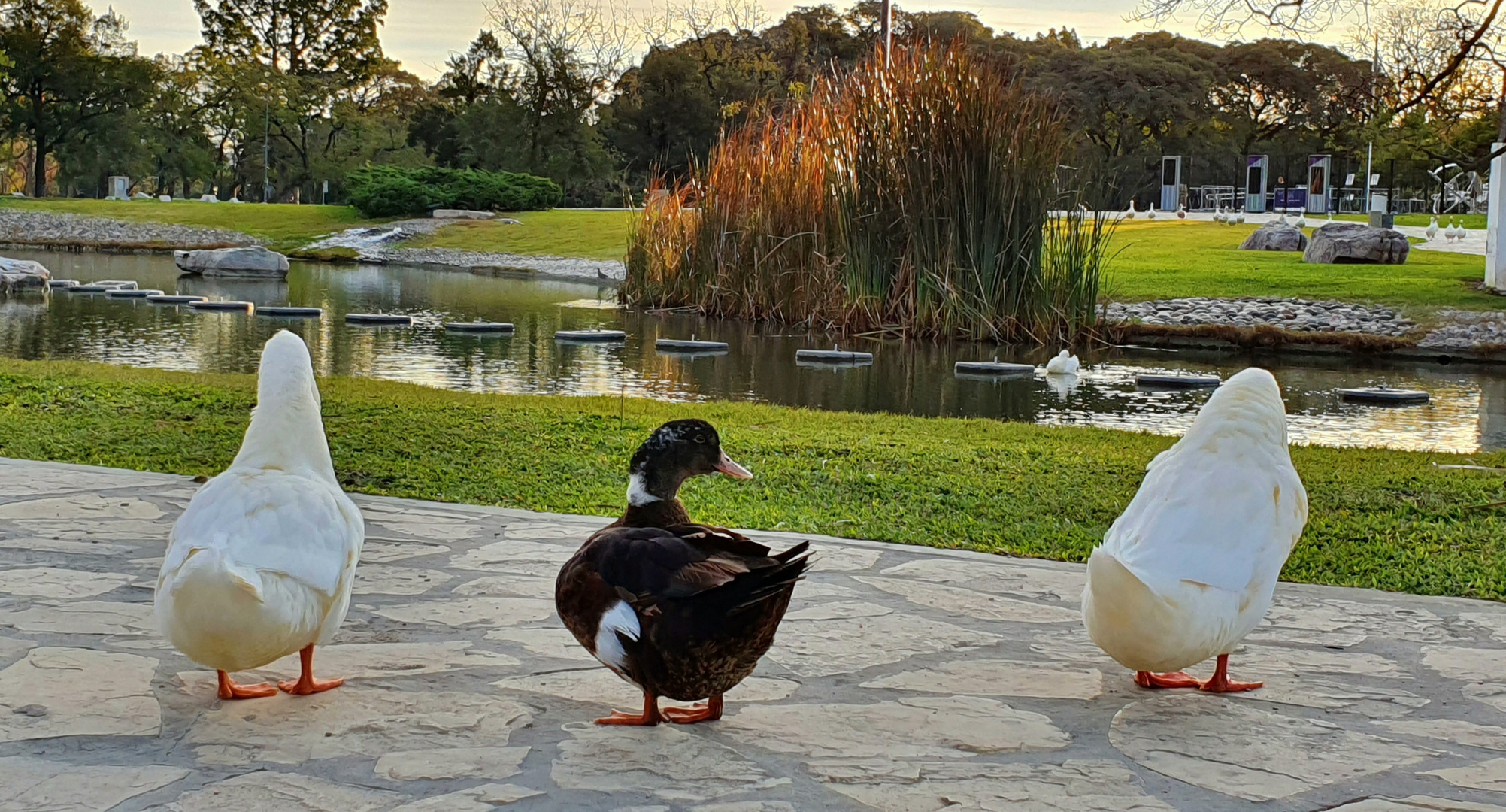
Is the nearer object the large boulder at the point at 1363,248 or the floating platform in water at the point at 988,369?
the floating platform in water at the point at 988,369

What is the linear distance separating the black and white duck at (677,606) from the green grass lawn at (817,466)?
2237 millimetres

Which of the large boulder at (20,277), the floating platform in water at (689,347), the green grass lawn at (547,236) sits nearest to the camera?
the floating platform in water at (689,347)

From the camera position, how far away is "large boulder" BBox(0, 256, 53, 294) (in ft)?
67.6

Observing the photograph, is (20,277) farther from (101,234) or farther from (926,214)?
(101,234)

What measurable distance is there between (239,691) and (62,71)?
55111 millimetres

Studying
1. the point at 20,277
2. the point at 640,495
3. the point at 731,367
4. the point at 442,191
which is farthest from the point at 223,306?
the point at 442,191

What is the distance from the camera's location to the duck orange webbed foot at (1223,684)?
352 cm

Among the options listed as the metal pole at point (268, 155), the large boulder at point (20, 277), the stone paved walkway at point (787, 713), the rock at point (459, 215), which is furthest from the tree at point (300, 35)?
the stone paved walkway at point (787, 713)

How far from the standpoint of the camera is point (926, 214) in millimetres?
15336

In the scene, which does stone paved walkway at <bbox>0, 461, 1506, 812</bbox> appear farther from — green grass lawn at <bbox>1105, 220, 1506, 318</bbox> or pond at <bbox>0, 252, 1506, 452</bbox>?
A: green grass lawn at <bbox>1105, 220, 1506, 318</bbox>

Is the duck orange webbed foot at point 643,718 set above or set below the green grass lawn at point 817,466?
below

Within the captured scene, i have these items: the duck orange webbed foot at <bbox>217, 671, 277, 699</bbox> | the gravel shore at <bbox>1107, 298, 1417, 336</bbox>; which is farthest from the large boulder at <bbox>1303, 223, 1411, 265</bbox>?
the duck orange webbed foot at <bbox>217, 671, 277, 699</bbox>

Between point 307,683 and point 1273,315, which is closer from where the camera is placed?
point 307,683

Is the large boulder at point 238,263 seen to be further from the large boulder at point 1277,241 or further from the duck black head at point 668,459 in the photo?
the duck black head at point 668,459
